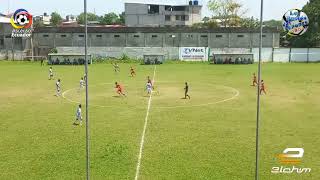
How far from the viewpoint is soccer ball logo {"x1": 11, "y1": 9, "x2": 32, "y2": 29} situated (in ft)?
283

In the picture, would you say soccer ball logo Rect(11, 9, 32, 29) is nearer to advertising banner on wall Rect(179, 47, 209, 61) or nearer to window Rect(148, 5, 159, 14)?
advertising banner on wall Rect(179, 47, 209, 61)

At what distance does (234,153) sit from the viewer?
939 inches

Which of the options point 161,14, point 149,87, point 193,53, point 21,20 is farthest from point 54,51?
point 161,14

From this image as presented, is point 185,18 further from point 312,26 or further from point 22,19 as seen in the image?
point 22,19

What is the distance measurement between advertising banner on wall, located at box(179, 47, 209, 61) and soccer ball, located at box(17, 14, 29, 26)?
33.5m

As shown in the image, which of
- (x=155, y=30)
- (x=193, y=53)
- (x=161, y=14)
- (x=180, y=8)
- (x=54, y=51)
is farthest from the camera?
(x=180, y=8)

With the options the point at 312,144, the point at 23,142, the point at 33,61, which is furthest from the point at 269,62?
the point at 23,142

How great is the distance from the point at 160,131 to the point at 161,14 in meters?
116

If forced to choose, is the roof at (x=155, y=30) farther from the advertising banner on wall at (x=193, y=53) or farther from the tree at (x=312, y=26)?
the tree at (x=312, y=26)

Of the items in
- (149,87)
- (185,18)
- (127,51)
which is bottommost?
(149,87)

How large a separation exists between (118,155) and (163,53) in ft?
224

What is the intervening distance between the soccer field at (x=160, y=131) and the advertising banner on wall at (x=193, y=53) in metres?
36.8

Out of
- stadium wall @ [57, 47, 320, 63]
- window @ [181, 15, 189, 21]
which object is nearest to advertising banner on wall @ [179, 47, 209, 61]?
stadium wall @ [57, 47, 320, 63]

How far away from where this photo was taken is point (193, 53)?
293ft
